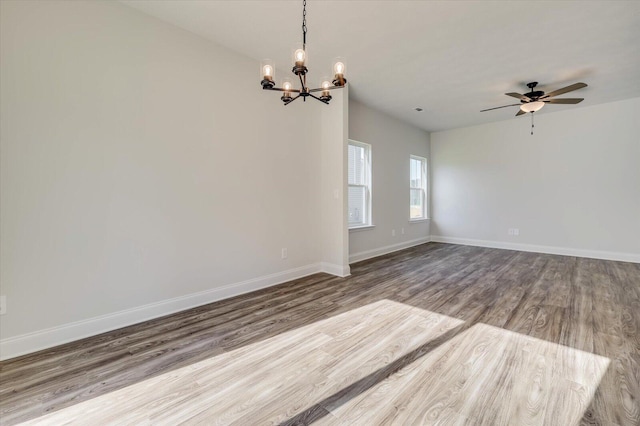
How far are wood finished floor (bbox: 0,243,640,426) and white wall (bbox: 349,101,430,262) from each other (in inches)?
84.0

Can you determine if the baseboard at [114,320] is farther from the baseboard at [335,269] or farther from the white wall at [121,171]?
the baseboard at [335,269]

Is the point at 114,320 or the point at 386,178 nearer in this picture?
the point at 114,320

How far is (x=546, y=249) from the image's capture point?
5.51 meters

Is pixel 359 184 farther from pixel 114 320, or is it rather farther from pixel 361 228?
pixel 114 320

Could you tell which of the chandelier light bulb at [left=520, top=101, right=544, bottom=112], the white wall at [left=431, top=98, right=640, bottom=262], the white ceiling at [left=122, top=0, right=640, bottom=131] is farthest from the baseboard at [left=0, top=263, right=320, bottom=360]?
the white wall at [left=431, top=98, right=640, bottom=262]

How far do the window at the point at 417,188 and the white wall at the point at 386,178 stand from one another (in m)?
0.25

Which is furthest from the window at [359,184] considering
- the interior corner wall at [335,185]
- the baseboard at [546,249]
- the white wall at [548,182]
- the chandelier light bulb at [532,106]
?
the baseboard at [546,249]

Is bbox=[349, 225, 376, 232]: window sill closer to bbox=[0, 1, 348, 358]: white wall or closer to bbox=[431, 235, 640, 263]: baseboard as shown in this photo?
bbox=[0, 1, 348, 358]: white wall

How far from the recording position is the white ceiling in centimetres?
242

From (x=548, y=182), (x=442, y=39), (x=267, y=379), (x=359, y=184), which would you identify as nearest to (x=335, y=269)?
(x=359, y=184)

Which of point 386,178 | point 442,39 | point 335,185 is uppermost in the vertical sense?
point 442,39

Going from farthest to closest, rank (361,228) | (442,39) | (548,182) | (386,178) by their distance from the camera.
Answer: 1. (386,178)
2. (548,182)
3. (361,228)
4. (442,39)

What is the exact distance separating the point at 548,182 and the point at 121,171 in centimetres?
707

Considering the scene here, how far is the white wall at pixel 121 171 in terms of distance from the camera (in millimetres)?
1971
